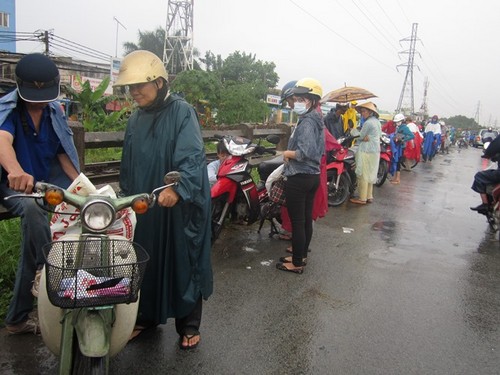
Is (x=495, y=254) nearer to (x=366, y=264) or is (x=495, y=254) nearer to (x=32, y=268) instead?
(x=366, y=264)

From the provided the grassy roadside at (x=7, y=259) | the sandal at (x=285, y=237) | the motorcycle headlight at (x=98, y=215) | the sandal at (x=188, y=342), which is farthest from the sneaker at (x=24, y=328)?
the sandal at (x=285, y=237)

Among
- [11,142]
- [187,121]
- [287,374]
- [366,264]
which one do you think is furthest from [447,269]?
[11,142]

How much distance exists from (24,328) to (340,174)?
18.3 feet

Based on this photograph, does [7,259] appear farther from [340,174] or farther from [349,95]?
[349,95]

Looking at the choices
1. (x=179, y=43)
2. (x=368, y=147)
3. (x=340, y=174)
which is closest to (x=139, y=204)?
(x=340, y=174)

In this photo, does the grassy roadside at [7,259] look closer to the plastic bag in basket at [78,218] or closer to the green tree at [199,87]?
the plastic bag in basket at [78,218]

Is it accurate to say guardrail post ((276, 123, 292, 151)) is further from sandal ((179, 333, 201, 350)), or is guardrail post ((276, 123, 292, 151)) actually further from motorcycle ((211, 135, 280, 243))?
sandal ((179, 333, 201, 350))

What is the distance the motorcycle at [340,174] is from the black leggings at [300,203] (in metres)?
3.12

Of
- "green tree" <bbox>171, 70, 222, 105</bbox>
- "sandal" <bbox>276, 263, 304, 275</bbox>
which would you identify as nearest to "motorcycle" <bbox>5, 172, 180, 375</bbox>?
"sandal" <bbox>276, 263, 304, 275</bbox>

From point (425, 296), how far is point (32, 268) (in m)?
3.30

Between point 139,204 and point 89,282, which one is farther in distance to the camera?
point 139,204

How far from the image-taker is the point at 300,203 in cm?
411

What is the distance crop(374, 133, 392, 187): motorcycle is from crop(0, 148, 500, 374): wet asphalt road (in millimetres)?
3474

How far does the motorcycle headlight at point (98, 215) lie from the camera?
1932 mm
